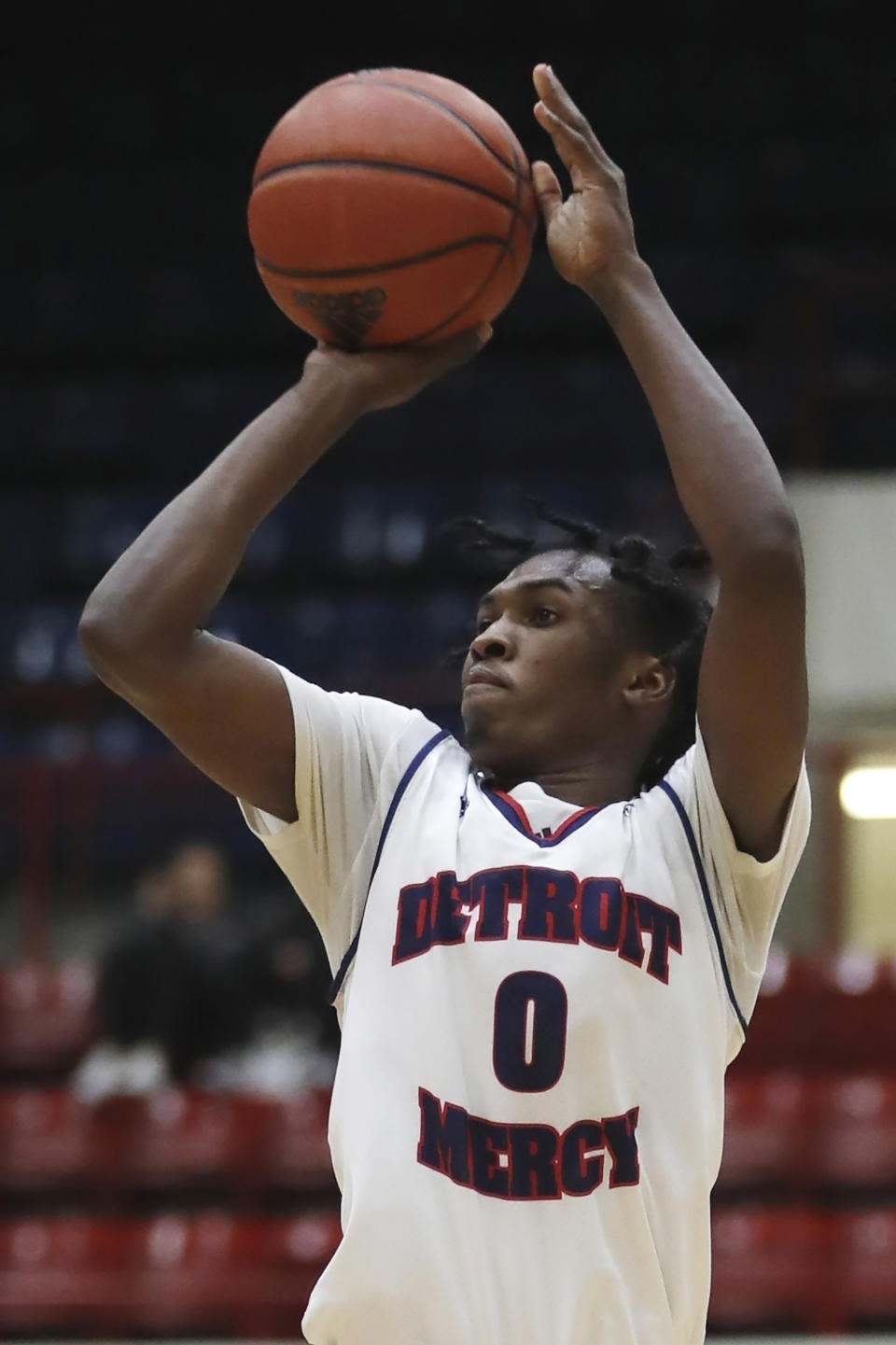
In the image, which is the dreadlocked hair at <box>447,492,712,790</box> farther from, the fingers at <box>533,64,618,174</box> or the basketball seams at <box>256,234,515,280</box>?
the fingers at <box>533,64,618,174</box>

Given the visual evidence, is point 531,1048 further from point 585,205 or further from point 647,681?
point 585,205

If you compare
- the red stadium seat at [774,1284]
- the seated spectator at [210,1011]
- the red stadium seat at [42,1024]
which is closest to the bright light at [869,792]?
the red stadium seat at [774,1284]

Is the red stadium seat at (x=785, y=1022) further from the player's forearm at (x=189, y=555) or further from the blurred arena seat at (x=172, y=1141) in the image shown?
the player's forearm at (x=189, y=555)

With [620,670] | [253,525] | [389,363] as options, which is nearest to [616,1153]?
[620,670]

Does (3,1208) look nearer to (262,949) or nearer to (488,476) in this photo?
(262,949)

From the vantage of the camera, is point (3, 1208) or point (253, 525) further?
point (3, 1208)

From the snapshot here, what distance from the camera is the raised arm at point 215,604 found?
2.37m

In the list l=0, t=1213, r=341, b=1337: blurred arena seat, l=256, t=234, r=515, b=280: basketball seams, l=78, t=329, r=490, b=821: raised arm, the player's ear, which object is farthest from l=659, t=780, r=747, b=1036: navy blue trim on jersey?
l=0, t=1213, r=341, b=1337: blurred arena seat

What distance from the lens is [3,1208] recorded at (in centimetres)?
661

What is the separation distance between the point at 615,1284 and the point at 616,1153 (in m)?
0.15

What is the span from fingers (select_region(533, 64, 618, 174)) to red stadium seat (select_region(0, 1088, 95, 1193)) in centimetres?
485

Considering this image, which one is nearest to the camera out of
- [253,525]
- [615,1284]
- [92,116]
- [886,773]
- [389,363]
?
[615,1284]

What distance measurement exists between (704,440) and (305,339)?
10.1 m

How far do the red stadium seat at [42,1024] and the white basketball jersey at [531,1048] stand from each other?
476cm
